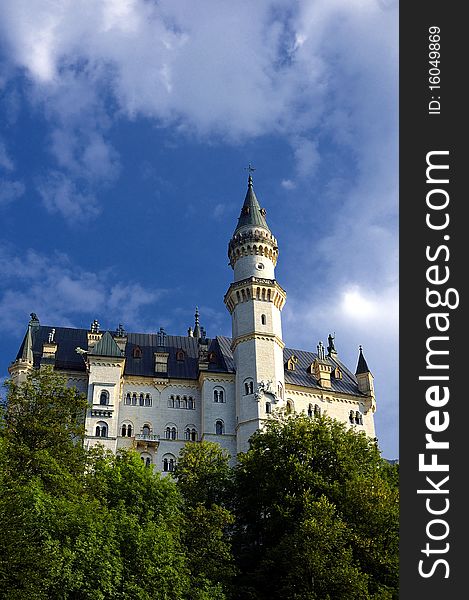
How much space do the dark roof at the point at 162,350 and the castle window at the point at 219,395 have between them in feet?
6.49

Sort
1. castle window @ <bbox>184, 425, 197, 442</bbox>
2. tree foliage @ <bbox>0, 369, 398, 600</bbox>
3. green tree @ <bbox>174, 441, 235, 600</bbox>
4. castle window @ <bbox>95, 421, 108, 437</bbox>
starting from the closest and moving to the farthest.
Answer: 1. tree foliage @ <bbox>0, 369, 398, 600</bbox>
2. green tree @ <bbox>174, 441, 235, 600</bbox>
3. castle window @ <bbox>95, 421, 108, 437</bbox>
4. castle window @ <bbox>184, 425, 197, 442</bbox>

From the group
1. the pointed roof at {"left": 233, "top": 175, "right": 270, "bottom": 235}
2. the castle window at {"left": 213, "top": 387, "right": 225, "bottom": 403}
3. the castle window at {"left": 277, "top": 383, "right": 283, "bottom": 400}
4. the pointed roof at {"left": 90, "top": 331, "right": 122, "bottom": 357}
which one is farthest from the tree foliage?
the pointed roof at {"left": 233, "top": 175, "right": 270, "bottom": 235}

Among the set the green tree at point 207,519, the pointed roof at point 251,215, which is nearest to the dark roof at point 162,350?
the pointed roof at point 251,215

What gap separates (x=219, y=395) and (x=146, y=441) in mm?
8781

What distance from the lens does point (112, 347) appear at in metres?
78.4

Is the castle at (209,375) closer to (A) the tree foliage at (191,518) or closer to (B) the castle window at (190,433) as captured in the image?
(B) the castle window at (190,433)

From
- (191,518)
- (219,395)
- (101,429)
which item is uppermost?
(219,395)

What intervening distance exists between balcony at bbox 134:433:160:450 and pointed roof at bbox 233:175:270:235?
25.0 m

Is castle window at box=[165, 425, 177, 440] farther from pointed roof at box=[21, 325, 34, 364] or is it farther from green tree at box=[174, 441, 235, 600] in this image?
green tree at box=[174, 441, 235, 600]

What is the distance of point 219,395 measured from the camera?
3105 inches

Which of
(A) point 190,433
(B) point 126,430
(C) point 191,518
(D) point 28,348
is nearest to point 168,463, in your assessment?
(A) point 190,433

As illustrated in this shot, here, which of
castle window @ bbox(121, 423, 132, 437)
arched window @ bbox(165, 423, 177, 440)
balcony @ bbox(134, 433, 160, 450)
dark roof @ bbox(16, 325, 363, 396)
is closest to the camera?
balcony @ bbox(134, 433, 160, 450)

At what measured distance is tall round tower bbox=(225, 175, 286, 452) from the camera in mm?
75812

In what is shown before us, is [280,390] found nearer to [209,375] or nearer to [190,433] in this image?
[209,375]
